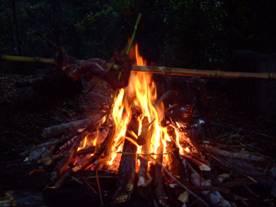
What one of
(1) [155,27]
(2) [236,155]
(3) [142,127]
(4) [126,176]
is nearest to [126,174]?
(4) [126,176]

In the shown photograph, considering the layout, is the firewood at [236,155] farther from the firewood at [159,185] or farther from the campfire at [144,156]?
the firewood at [159,185]

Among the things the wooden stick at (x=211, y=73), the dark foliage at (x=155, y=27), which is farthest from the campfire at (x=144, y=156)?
the dark foliage at (x=155, y=27)

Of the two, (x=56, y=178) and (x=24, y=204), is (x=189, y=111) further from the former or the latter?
(x=24, y=204)

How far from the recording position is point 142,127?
5434mm

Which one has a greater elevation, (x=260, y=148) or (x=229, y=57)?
(x=229, y=57)

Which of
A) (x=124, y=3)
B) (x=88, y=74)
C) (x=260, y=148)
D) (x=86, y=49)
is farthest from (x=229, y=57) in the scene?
(x=86, y=49)

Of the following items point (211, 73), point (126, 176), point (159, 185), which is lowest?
point (159, 185)

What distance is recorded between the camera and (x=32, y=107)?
8.23 m

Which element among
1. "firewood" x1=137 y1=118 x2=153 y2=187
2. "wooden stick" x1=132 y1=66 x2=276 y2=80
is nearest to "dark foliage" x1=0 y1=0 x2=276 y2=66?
"wooden stick" x1=132 y1=66 x2=276 y2=80

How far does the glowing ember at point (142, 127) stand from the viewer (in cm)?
516

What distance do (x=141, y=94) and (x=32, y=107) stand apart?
314 cm

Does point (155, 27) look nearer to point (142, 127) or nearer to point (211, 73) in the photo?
point (142, 127)

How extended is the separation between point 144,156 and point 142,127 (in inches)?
22.5

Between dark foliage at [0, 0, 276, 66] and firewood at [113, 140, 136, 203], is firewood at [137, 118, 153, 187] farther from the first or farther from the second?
dark foliage at [0, 0, 276, 66]
